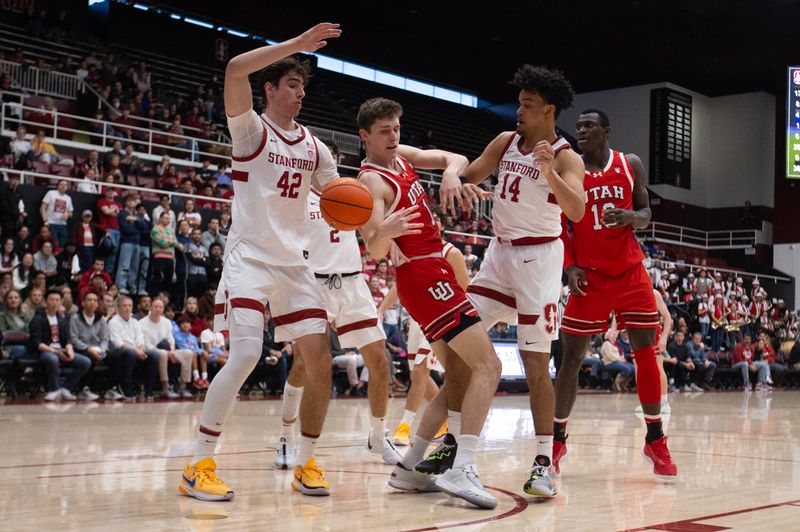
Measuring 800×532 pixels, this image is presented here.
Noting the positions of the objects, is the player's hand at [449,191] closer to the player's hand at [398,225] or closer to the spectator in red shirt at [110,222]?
the player's hand at [398,225]

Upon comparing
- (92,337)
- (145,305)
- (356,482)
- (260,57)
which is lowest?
(356,482)

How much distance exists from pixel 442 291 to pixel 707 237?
31.4m

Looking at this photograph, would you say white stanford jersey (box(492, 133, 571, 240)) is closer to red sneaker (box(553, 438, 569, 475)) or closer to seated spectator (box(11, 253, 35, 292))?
red sneaker (box(553, 438, 569, 475))

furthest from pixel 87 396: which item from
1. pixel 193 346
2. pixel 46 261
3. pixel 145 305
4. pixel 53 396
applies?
pixel 46 261

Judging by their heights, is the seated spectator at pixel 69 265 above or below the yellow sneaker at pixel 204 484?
above

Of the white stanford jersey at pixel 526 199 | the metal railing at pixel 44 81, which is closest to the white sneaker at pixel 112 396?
the white stanford jersey at pixel 526 199

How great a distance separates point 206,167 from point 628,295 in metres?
13.6

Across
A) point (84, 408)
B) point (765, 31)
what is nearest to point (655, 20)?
point (765, 31)

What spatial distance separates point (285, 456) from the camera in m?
5.89

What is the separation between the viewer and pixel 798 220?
106ft

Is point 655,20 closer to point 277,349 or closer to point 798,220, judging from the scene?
point 798,220

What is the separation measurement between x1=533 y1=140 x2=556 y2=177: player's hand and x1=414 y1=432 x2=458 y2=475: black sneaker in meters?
1.55

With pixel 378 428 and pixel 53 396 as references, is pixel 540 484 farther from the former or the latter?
pixel 53 396

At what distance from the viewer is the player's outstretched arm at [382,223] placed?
4586mm
